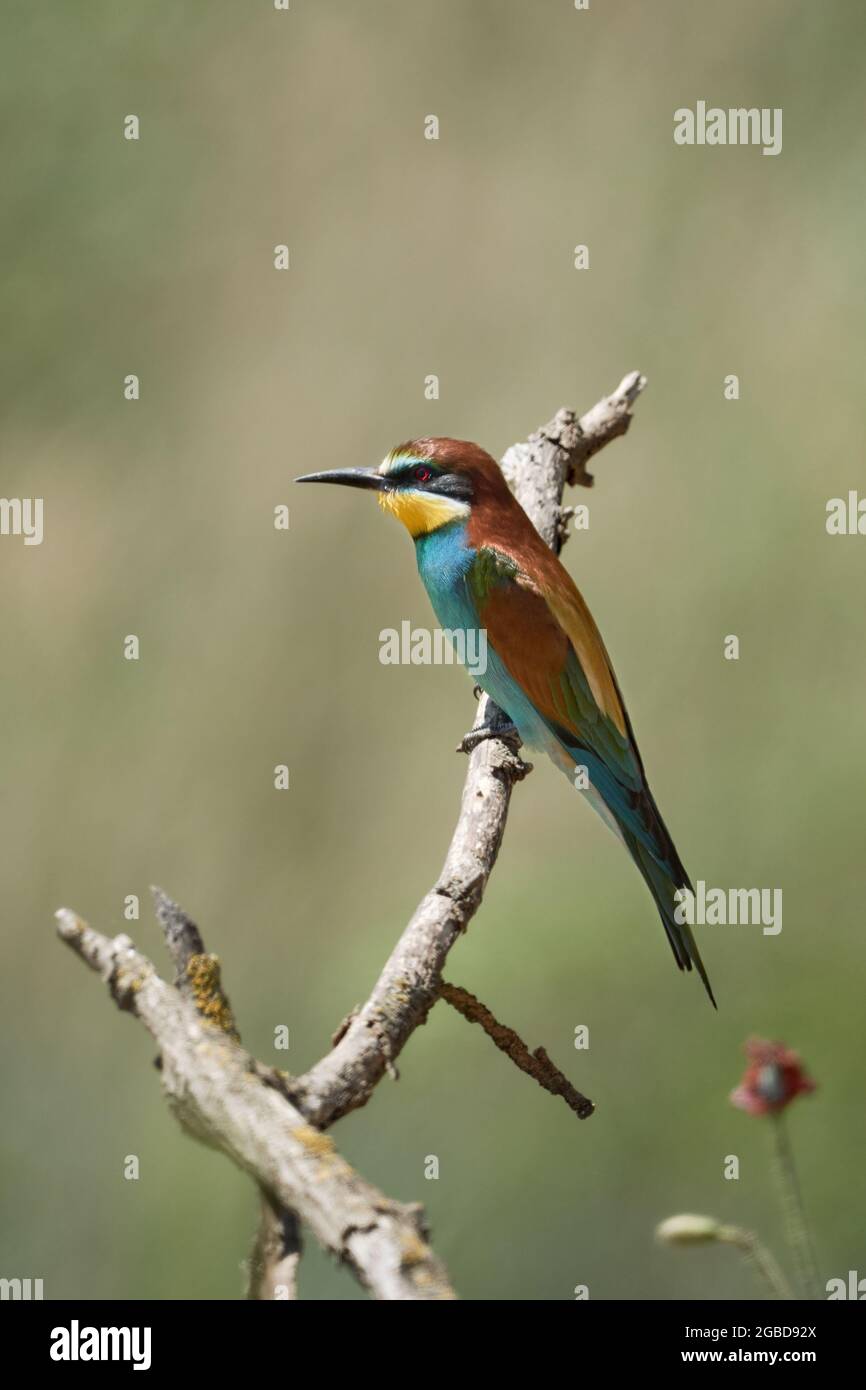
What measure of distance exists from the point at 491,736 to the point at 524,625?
A: 7.4 inches

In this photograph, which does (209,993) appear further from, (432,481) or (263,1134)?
(432,481)

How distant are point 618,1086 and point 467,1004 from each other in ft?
6.15

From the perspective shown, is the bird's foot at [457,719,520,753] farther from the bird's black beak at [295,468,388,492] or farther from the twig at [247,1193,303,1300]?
the twig at [247,1193,303,1300]

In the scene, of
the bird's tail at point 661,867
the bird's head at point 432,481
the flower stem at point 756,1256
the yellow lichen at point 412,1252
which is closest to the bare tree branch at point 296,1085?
the yellow lichen at point 412,1252

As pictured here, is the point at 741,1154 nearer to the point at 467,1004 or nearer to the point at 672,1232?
the point at 467,1004

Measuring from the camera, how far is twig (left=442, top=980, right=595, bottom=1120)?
137 centimetres

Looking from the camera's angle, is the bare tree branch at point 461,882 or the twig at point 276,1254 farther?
the bare tree branch at point 461,882

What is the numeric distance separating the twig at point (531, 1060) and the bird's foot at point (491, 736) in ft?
2.74

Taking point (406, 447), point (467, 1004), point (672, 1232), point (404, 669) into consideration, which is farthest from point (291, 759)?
point (672, 1232)

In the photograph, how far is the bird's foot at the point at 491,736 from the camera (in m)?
2.25

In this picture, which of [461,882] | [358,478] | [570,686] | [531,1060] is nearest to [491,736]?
[570,686]

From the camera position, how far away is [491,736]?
2246mm

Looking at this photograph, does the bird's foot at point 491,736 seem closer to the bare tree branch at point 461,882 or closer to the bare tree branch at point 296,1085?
the bare tree branch at point 461,882

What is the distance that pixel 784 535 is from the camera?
4.07m
